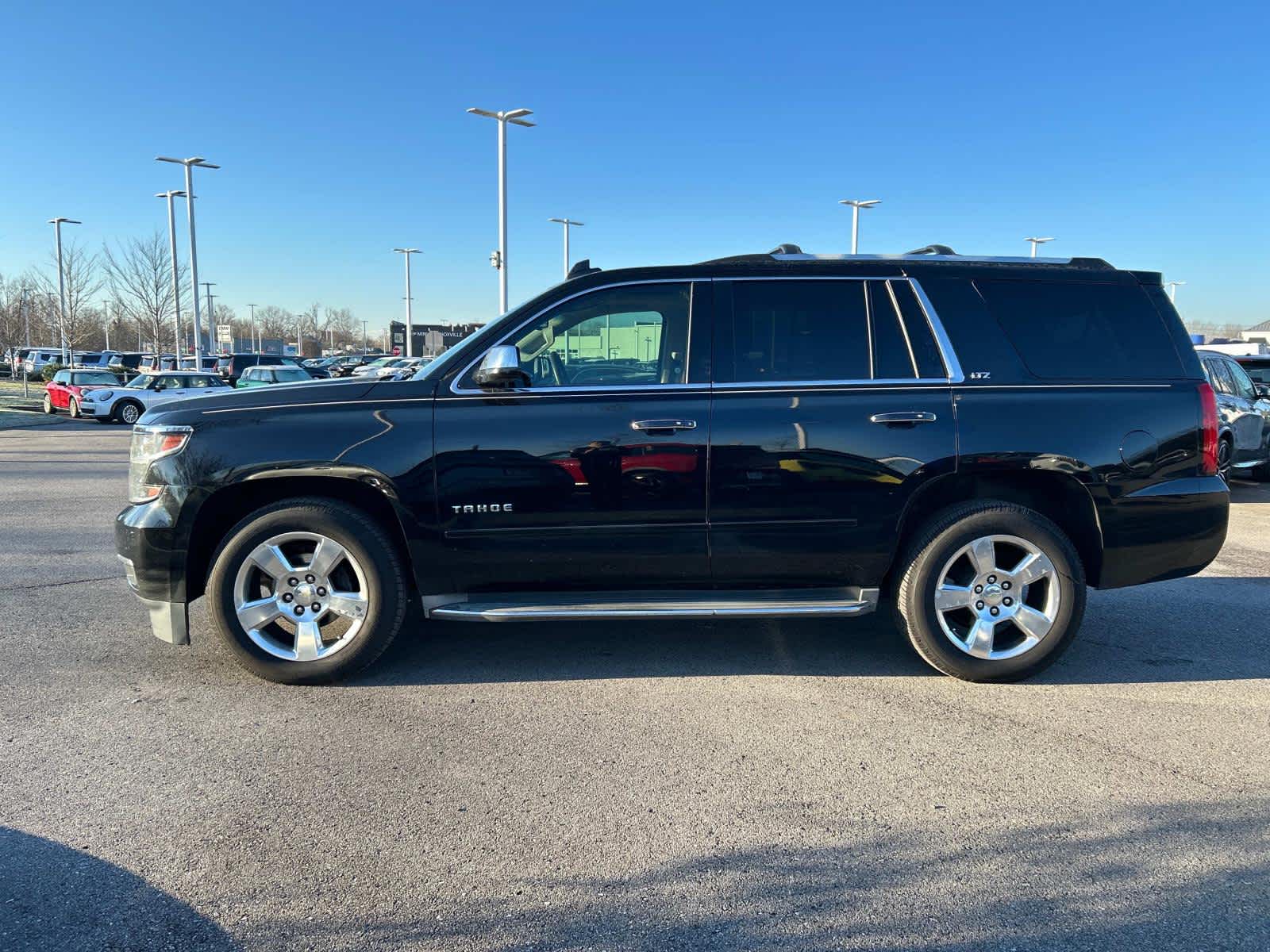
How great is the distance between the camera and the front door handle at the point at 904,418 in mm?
4164

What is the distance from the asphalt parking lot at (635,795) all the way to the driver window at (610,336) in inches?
60.3

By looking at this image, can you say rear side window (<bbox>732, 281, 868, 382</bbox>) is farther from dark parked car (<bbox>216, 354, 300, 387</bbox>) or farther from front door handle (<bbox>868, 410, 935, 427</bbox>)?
dark parked car (<bbox>216, 354, 300, 387</bbox>)

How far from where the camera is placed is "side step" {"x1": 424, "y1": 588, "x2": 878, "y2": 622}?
161 inches

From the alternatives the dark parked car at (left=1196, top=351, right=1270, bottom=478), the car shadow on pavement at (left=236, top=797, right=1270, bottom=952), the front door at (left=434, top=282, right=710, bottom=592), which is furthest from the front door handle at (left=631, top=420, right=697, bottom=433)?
the dark parked car at (left=1196, top=351, right=1270, bottom=478)

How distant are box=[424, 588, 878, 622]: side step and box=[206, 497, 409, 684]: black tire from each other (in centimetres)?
24

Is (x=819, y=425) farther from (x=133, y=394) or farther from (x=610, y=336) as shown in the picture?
(x=133, y=394)

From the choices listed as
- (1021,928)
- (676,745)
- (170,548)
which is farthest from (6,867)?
(1021,928)

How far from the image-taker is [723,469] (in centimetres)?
412

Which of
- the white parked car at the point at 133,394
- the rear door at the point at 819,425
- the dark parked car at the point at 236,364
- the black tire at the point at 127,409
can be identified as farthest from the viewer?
the dark parked car at the point at 236,364

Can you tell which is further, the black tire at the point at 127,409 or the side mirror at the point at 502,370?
the black tire at the point at 127,409

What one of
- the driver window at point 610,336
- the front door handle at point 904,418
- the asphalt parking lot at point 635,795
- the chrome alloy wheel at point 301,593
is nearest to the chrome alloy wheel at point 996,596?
the asphalt parking lot at point 635,795

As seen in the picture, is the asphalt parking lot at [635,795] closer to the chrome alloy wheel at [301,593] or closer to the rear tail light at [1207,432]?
the chrome alloy wheel at [301,593]

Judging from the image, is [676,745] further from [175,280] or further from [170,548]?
[175,280]

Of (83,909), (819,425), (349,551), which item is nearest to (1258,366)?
(819,425)
